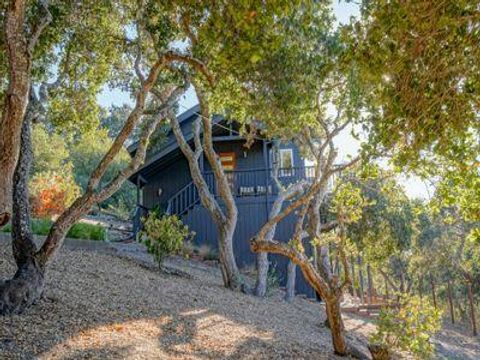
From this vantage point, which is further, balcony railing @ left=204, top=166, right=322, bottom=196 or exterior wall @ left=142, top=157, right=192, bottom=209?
exterior wall @ left=142, top=157, right=192, bottom=209

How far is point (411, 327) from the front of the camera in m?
6.69

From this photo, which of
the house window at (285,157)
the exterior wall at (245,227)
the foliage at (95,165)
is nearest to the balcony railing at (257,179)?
the exterior wall at (245,227)

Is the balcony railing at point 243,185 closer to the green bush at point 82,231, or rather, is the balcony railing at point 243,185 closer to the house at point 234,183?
the house at point 234,183

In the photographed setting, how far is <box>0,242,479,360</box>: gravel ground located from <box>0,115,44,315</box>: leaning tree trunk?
0.69 ft

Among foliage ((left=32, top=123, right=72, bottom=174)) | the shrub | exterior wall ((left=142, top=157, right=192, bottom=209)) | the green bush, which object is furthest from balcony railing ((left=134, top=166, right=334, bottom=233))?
foliage ((left=32, top=123, right=72, bottom=174))

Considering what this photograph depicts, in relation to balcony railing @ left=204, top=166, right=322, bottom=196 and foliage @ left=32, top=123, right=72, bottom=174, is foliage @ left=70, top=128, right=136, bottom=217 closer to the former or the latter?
foliage @ left=32, top=123, right=72, bottom=174

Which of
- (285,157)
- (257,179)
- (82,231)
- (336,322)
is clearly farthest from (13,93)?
(285,157)

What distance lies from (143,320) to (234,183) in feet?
35.0

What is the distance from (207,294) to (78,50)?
236 inches

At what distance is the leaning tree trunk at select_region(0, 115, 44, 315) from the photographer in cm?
527

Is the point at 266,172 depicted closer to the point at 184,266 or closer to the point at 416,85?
the point at 184,266

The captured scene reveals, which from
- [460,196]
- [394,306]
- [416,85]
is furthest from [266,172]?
[416,85]

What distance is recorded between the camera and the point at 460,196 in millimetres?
5168

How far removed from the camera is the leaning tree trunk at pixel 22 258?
5270 mm
